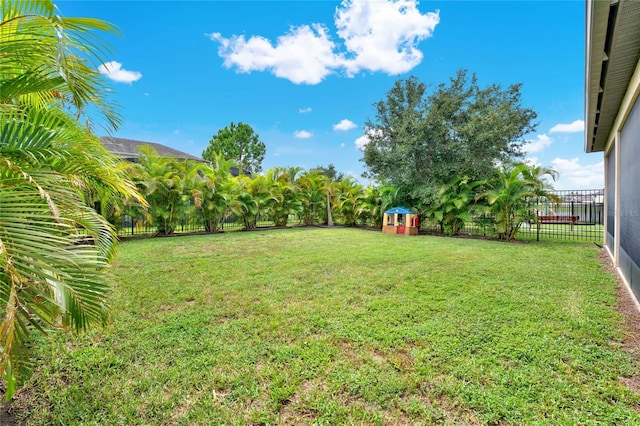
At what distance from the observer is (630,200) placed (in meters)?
3.79

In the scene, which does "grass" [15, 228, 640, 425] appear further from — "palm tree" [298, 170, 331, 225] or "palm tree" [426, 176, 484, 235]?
"palm tree" [298, 170, 331, 225]

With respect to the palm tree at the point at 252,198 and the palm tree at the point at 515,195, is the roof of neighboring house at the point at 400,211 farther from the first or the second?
the palm tree at the point at 252,198

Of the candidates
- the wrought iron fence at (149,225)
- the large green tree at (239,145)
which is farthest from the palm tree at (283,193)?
the large green tree at (239,145)

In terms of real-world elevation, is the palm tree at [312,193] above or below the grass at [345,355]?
above

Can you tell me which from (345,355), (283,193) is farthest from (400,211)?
(345,355)

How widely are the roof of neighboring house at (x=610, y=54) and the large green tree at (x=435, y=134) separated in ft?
14.7

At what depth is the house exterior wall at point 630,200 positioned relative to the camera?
334 centimetres

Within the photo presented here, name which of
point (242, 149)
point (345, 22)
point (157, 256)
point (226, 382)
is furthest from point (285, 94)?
point (226, 382)

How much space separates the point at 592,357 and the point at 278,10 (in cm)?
1072

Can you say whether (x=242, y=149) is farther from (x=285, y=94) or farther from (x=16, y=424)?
(x=16, y=424)

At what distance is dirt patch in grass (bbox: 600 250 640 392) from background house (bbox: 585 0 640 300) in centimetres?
13

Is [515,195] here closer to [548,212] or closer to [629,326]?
[548,212]

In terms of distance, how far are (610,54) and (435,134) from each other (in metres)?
6.85

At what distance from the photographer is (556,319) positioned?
9.04 feet
